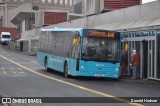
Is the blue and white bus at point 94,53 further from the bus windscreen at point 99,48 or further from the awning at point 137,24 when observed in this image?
the awning at point 137,24

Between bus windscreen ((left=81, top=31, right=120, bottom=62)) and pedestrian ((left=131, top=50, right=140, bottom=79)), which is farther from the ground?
bus windscreen ((left=81, top=31, right=120, bottom=62))

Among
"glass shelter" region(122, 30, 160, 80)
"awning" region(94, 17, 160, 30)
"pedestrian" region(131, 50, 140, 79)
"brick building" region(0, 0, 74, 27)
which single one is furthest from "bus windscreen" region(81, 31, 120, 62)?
"brick building" region(0, 0, 74, 27)

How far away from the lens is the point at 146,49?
25328 mm

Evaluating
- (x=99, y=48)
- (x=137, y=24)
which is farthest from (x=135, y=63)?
(x=99, y=48)

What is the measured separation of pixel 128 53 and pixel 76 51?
4.87 m

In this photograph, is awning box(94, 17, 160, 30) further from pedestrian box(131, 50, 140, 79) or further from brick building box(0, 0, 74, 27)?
brick building box(0, 0, 74, 27)

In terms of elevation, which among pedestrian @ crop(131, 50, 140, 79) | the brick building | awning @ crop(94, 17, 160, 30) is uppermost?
the brick building

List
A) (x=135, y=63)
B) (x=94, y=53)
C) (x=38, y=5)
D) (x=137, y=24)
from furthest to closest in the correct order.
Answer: (x=38, y=5)
(x=137, y=24)
(x=135, y=63)
(x=94, y=53)

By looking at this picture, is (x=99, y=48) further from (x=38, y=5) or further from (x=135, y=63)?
(x=38, y=5)

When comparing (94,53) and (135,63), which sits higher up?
(94,53)

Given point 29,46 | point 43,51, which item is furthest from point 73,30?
point 29,46

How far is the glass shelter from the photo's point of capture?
23547 mm

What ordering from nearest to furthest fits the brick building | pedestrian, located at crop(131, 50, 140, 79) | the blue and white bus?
the blue and white bus, pedestrian, located at crop(131, 50, 140, 79), the brick building

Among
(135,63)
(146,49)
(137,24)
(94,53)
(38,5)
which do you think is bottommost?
(135,63)
